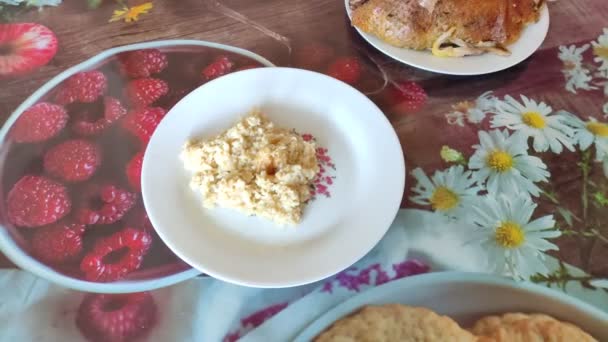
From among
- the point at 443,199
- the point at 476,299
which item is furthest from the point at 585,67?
the point at 476,299

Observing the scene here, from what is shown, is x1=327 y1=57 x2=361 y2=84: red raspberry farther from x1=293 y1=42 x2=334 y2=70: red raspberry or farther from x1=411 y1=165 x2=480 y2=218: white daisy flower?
x1=411 y1=165 x2=480 y2=218: white daisy flower

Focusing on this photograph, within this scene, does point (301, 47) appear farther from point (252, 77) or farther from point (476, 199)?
point (476, 199)

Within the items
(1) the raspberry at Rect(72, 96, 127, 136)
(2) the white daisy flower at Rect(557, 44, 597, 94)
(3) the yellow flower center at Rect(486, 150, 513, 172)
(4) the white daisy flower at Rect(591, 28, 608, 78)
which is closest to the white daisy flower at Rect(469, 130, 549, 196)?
(3) the yellow flower center at Rect(486, 150, 513, 172)

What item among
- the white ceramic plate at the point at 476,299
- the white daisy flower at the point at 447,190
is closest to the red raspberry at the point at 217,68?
the white daisy flower at the point at 447,190

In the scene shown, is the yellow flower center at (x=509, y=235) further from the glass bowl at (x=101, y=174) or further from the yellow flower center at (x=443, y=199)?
the glass bowl at (x=101, y=174)

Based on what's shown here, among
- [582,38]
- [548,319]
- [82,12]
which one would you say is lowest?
[548,319]

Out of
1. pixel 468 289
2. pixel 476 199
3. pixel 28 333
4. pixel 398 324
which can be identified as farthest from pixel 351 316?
pixel 28 333
